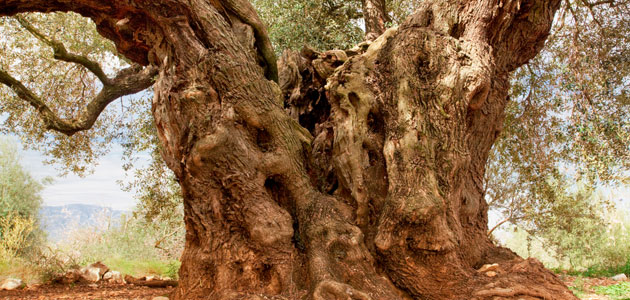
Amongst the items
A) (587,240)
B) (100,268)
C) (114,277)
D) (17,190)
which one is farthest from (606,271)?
(17,190)

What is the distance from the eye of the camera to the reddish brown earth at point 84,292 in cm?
542

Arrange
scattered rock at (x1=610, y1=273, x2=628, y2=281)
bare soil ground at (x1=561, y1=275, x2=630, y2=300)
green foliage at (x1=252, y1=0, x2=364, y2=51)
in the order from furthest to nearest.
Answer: scattered rock at (x1=610, y1=273, x2=628, y2=281)
green foliage at (x1=252, y1=0, x2=364, y2=51)
bare soil ground at (x1=561, y1=275, x2=630, y2=300)

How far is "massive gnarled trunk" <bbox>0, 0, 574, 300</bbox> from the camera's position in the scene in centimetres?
340

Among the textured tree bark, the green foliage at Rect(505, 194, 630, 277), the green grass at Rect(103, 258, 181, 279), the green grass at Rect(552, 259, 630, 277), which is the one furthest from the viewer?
the green foliage at Rect(505, 194, 630, 277)

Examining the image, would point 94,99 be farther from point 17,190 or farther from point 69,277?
point 17,190

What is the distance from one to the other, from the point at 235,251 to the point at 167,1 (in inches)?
95.7

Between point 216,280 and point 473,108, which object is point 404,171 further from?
point 216,280

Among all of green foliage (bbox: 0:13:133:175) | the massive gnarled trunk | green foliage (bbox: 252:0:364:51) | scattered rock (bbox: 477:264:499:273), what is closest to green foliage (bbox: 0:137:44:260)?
green foliage (bbox: 0:13:133:175)

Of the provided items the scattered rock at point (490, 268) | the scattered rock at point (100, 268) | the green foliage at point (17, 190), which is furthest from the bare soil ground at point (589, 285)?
the green foliage at point (17, 190)

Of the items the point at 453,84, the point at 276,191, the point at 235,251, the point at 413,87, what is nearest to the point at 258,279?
the point at 235,251

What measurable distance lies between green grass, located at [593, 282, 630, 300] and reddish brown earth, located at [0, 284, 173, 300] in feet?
23.2

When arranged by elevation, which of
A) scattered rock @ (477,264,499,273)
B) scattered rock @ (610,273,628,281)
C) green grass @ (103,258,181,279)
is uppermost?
scattered rock @ (610,273,628,281)

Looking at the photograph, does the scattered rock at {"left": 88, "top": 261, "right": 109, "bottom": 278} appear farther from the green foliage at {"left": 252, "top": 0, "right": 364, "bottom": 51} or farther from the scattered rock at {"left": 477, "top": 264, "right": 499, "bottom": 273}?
the scattered rock at {"left": 477, "top": 264, "right": 499, "bottom": 273}

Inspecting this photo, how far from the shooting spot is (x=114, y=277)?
728 centimetres
